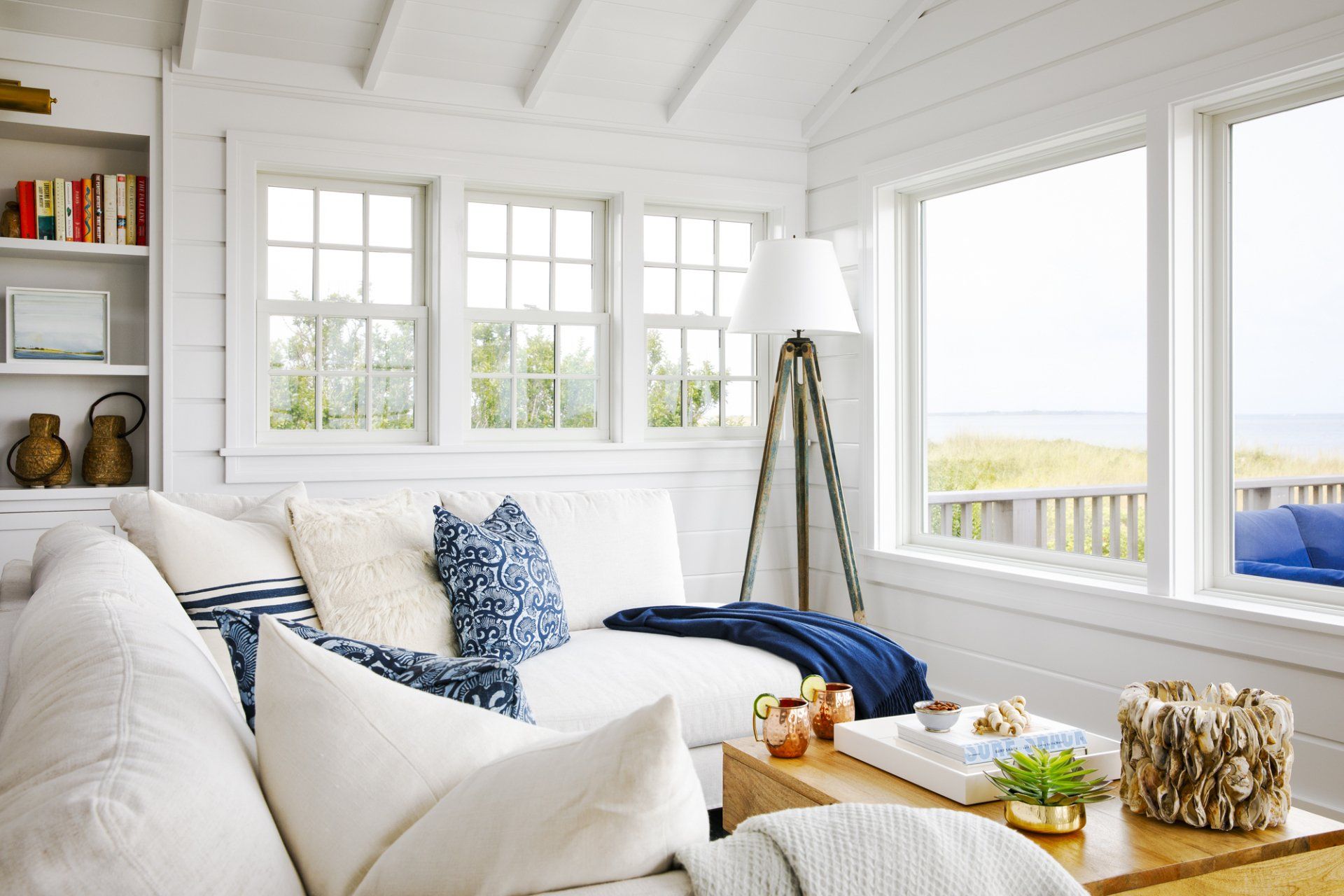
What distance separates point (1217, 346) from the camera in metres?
3.06

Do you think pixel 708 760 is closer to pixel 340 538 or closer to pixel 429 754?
pixel 340 538

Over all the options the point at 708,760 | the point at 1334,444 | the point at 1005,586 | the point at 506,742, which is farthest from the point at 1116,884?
the point at 1005,586

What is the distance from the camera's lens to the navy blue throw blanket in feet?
9.26

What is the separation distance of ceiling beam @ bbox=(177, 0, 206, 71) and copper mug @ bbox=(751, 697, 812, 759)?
9.68 feet

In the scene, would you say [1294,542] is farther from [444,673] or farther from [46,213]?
[46,213]

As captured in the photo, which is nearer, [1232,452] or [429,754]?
[429,754]

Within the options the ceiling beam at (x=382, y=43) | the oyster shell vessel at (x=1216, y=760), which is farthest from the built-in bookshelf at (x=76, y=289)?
the oyster shell vessel at (x=1216, y=760)

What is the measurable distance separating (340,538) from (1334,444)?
2653 mm

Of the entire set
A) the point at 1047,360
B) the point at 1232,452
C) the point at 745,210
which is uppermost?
the point at 745,210

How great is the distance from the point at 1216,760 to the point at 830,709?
2.67ft

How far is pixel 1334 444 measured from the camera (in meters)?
2.77

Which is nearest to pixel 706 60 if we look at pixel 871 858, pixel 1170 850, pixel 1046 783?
pixel 1046 783

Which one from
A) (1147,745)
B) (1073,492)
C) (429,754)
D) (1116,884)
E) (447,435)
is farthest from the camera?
(447,435)

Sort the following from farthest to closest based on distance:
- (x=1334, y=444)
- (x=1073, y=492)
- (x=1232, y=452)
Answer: (x=1073, y=492), (x=1232, y=452), (x=1334, y=444)
